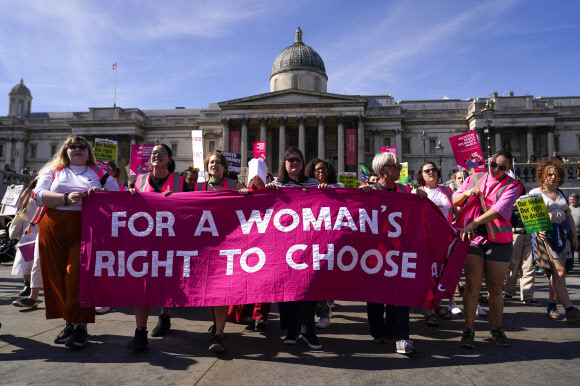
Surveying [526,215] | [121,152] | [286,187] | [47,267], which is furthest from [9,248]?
[121,152]

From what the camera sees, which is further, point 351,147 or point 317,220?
point 351,147

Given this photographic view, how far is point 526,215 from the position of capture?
5.64m

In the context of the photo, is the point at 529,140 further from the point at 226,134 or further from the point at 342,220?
the point at 342,220

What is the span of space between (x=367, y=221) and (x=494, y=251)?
1401 millimetres

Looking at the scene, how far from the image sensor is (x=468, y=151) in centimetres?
606

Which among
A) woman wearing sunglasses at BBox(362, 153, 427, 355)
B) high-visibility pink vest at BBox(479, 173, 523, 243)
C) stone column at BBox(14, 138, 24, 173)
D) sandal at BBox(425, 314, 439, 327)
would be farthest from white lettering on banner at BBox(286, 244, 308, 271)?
stone column at BBox(14, 138, 24, 173)

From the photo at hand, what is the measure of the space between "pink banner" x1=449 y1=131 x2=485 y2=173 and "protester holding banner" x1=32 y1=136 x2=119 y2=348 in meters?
5.04

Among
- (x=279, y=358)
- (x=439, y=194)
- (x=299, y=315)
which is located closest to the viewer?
(x=279, y=358)

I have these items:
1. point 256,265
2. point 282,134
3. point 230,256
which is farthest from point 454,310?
point 282,134

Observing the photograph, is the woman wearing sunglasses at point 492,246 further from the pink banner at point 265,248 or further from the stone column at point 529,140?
the stone column at point 529,140

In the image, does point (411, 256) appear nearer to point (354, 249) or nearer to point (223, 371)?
point (354, 249)

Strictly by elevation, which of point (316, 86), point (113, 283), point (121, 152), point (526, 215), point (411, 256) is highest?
point (316, 86)

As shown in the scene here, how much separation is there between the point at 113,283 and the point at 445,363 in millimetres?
3421

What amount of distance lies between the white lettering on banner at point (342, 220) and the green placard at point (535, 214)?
2932 millimetres
